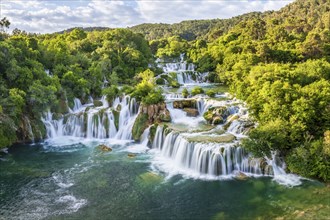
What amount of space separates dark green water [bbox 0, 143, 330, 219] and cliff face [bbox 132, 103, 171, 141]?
6.21m

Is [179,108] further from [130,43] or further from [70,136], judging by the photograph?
[130,43]

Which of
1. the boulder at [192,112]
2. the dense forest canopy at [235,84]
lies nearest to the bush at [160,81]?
the dense forest canopy at [235,84]

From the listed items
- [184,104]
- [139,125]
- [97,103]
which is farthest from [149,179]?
[97,103]

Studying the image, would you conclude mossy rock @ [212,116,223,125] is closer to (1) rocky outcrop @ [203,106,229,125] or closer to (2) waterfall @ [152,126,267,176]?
(1) rocky outcrop @ [203,106,229,125]

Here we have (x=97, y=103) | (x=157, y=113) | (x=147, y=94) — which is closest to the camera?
(x=157, y=113)

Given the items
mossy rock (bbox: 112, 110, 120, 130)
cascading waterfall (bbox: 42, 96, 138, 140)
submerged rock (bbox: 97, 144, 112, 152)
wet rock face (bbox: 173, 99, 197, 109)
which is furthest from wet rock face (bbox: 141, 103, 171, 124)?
submerged rock (bbox: 97, 144, 112, 152)

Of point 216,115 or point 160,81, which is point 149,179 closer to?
point 216,115

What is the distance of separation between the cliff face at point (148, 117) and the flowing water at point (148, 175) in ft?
2.91

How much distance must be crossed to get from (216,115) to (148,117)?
7299 mm

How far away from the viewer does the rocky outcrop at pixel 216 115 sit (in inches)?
1259

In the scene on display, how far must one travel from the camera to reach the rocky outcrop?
32.0m

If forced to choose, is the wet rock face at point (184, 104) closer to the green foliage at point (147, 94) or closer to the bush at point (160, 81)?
the green foliage at point (147, 94)

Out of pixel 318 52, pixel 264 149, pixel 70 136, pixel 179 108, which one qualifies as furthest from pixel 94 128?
pixel 318 52

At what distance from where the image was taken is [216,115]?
32625mm
